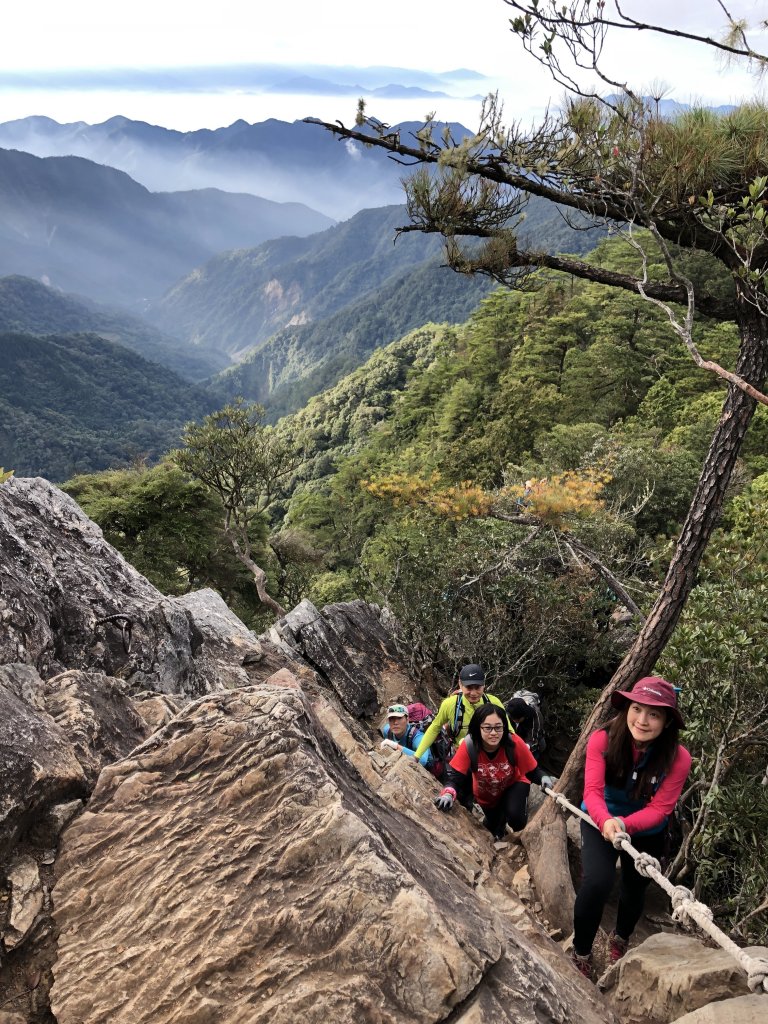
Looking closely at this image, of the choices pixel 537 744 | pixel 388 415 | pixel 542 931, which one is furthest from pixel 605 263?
pixel 542 931

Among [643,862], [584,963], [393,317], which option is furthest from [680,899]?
[393,317]

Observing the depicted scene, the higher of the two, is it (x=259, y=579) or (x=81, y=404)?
(x=259, y=579)

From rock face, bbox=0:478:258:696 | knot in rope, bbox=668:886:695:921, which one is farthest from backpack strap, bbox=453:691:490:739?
rock face, bbox=0:478:258:696

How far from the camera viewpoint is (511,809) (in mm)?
5641

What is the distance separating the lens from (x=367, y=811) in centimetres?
365

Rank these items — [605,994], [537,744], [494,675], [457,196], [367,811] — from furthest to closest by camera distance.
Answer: [494,675] < [537,744] < [457,196] < [605,994] < [367,811]

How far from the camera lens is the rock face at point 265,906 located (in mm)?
2828

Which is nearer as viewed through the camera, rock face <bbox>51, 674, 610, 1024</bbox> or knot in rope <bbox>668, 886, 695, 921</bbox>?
rock face <bbox>51, 674, 610, 1024</bbox>

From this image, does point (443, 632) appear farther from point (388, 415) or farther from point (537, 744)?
point (388, 415)

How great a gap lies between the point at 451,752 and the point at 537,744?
1950mm

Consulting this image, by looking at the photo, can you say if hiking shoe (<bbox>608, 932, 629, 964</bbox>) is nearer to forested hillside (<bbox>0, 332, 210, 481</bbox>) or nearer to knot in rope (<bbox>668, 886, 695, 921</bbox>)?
knot in rope (<bbox>668, 886, 695, 921</bbox>)

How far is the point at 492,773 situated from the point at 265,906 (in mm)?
2844

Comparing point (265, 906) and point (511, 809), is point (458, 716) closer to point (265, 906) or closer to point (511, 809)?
point (511, 809)

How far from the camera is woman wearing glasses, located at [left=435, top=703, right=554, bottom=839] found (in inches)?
207
